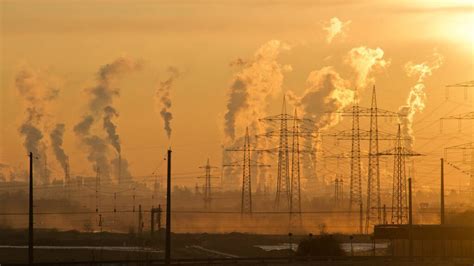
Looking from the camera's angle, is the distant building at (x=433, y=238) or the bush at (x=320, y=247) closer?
the bush at (x=320, y=247)

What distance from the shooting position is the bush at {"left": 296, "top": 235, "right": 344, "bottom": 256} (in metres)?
123

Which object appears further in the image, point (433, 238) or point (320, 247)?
point (433, 238)

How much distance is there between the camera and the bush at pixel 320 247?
403 ft

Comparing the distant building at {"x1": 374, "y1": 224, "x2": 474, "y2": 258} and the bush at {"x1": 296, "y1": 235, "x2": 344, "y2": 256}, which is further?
the distant building at {"x1": 374, "y1": 224, "x2": 474, "y2": 258}

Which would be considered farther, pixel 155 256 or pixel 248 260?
pixel 155 256

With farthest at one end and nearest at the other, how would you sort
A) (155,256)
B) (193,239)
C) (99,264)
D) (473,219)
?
(193,239) < (473,219) < (155,256) < (99,264)

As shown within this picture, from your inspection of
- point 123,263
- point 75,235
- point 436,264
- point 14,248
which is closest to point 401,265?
point 436,264

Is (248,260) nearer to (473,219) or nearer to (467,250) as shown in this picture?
(467,250)

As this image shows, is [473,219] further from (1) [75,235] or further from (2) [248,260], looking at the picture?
(2) [248,260]

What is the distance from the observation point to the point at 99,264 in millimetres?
95750

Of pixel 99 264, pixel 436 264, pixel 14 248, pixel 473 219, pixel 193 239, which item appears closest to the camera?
pixel 99 264

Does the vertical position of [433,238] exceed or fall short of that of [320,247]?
it exceeds it

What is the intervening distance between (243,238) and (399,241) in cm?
6882

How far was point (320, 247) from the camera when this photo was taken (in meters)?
125
